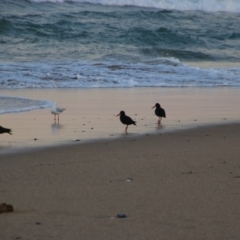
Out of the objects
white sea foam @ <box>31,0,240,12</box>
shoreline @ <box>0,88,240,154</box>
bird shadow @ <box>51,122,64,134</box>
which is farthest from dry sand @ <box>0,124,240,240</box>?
white sea foam @ <box>31,0,240,12</box>

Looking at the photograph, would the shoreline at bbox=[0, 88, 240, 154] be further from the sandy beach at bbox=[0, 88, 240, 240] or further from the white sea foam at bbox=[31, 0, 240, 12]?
the white sea foam at bbox=[31, 0, 240, 12]

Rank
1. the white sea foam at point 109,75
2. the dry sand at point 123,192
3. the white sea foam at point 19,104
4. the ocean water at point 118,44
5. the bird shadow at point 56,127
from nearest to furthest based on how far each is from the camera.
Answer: the dry sand at point 123,192
the bird shadow at point 56,127
the white sea foam at point 19,104
the white sea foam at point 109,75
the ocean water at point 118,44

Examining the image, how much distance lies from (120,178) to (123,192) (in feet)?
1.77

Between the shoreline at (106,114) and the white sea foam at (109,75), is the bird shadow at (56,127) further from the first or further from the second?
the white sea foam at (109,75)

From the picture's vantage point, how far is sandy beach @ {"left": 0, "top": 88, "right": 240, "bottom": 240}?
4.11 m

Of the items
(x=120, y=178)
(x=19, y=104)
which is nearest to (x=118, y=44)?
(x=19, y=104)

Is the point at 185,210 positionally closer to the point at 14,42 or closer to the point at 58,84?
the point at 58,84

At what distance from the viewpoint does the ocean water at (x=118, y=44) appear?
16.3 metres

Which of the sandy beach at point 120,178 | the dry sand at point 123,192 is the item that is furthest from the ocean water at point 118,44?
the dry sand at point 123,192

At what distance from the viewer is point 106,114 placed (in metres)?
10.5

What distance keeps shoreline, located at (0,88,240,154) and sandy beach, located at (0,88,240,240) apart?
1.1 inches

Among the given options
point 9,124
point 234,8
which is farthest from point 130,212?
point 234,8

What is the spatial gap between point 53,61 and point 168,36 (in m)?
10.4

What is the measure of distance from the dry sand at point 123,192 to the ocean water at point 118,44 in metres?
4.14
